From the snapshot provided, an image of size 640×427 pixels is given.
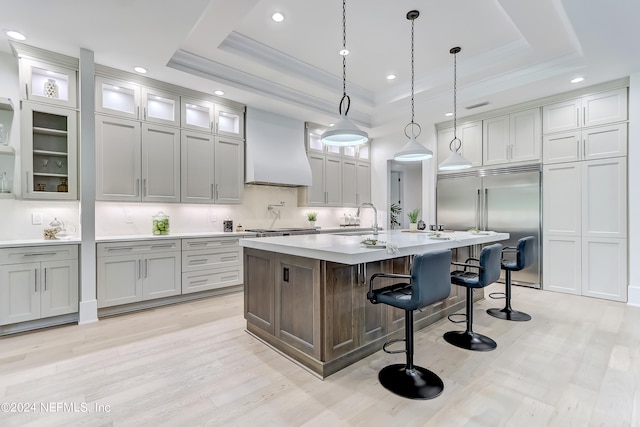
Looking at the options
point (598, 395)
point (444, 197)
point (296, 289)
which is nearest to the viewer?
point (598, 395)

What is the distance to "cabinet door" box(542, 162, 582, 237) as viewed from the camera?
4.29 m

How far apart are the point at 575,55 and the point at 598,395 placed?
12.3ft

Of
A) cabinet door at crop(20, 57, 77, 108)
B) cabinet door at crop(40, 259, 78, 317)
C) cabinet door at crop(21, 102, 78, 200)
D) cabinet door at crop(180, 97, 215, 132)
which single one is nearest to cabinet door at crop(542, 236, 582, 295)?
cabinet door at crop(180, 97, 215, 132)

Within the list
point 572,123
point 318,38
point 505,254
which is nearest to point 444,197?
point 505,254

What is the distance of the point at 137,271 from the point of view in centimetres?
364

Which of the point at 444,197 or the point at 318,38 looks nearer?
the point at 318,38

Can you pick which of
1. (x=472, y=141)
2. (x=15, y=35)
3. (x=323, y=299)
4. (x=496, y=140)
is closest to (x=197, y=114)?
(x=15, y=35)

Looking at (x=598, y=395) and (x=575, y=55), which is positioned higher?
(x=575, y=55)

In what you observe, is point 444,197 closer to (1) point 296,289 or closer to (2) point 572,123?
(2) point 572,123

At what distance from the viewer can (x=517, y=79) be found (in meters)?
4.14

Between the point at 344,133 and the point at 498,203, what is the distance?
3700 millimetres

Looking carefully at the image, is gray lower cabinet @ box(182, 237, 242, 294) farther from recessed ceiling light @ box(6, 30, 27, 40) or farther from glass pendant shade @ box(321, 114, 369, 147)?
recessed ceiling light @ box(6, 30, 27, 40)

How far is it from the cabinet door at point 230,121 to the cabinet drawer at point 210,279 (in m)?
2.15

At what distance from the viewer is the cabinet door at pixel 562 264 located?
4.29 metres
